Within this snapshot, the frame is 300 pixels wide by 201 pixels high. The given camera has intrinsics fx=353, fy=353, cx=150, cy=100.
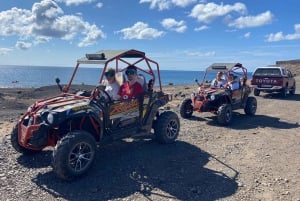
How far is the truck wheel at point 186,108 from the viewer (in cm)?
1208

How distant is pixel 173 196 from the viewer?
5648 millimetres

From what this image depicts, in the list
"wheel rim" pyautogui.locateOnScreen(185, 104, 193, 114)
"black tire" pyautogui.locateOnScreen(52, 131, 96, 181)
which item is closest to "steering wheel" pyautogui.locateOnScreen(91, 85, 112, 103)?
"black tire" pyautogui.locateOnScreen(52, 131, 96, 181)

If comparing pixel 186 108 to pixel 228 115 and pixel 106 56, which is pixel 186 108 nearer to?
pixel 228 115

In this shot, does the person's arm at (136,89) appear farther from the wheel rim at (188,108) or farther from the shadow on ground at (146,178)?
the wheel rim at (188,108)

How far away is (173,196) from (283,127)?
6.77 m

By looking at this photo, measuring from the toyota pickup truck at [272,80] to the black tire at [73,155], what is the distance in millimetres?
15825

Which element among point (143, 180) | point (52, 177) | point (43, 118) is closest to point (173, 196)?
point (143, 180)

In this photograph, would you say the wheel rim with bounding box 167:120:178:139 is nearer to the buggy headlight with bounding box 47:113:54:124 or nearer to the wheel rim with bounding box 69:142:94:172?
the wheel rim with bounding box 69:142:94:172

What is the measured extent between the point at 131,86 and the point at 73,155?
92.9 inches

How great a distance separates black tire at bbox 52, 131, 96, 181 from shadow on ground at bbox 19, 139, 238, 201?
0.19 metres

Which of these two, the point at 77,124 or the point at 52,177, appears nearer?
the point at 52,177

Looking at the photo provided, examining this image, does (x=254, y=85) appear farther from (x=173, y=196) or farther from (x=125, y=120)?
(x=173, y=196)

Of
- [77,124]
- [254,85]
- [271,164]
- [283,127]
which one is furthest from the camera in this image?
[254,85]

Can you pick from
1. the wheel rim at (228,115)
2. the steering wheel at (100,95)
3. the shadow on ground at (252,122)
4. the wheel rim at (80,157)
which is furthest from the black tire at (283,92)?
the wheel rim at (80,157)
